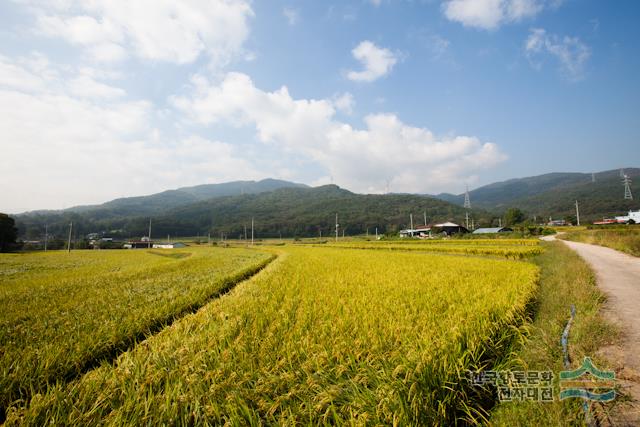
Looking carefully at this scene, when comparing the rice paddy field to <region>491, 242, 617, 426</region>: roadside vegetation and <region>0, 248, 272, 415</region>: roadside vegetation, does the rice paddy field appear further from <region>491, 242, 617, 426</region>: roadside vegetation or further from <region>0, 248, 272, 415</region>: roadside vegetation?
<region>491, 242, 617, 426</region>: roadside vegetation

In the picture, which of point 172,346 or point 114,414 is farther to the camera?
point 172,346

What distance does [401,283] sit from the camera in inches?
337

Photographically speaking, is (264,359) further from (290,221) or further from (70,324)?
(290,221)

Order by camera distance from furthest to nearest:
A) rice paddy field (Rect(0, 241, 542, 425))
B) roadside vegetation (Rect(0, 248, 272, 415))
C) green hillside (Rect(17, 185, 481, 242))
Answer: green hillside (Rect(17, 185, 481, 242)), roadside vegetation (Rect(0, 248, 272, 415)), rice paddy field (Rect(0, 241, 542, 425))

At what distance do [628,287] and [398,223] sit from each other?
113743mm

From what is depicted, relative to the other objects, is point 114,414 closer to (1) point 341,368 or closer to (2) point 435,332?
(1) point 341,368

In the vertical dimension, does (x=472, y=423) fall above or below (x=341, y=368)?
below

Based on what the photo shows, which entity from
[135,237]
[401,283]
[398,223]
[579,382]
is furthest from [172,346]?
[135,237]

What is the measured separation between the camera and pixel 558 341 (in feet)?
13.2

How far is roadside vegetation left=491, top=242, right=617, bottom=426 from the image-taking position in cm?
240

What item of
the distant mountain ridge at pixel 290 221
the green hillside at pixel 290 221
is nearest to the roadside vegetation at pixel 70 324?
the distant mountain ridge at pixel 290 221

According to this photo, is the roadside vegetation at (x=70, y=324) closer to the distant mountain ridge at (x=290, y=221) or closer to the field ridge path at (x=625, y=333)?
the field ridge path at (x=625, y=333)

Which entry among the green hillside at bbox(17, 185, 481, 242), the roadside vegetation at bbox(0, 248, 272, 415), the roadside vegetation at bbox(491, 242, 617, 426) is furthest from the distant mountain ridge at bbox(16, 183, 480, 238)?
the roadside vegetation at bbox(491, 242, 617, 426)

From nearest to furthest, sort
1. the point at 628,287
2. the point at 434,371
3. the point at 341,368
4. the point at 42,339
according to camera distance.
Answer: the point at 434,371, the point at 341,368, the point at 42,339, the point at 628,287
